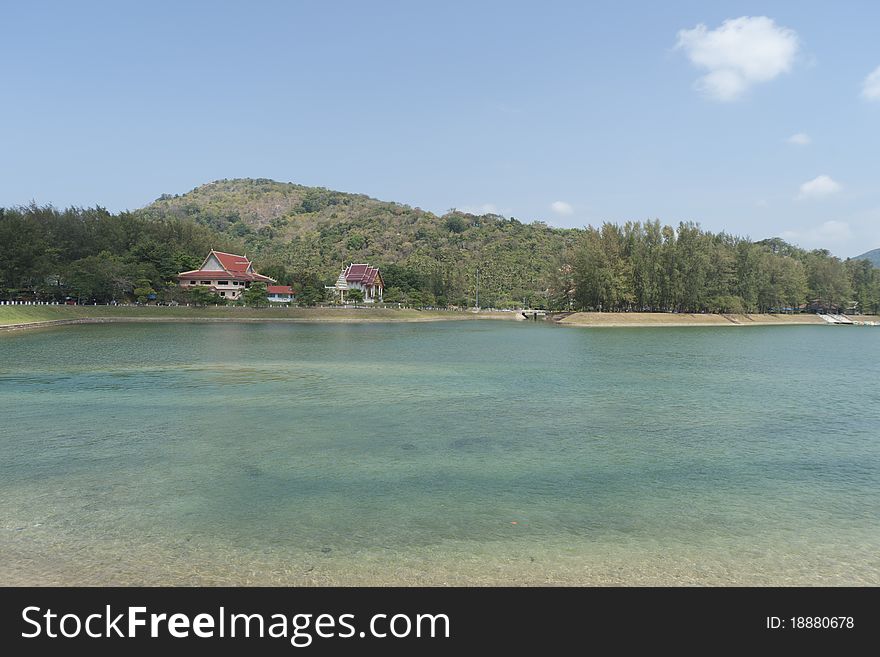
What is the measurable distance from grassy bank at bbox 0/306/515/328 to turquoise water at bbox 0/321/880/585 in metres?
37.0

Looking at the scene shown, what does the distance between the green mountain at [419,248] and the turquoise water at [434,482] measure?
2812 inches

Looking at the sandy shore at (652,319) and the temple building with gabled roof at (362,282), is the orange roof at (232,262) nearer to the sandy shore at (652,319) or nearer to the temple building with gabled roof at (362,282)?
the temple building with gabled roof at (362,282)

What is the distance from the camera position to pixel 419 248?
467 feet

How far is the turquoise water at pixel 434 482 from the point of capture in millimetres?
6273

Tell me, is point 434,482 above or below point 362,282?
below

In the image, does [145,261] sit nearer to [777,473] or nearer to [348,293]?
[348,293]

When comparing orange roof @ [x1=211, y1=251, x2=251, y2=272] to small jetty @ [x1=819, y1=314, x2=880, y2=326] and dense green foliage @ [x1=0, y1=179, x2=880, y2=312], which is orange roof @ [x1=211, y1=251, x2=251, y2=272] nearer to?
dense green foliage @ [x1=0, y1=179, x2=880, y2=312]

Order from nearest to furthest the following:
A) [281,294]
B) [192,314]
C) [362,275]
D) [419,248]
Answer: [192,314] < [281,294] < [362,275] < [419,248]

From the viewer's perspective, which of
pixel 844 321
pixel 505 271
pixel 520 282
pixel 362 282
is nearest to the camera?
pixel 844 321

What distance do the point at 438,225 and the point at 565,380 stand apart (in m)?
146

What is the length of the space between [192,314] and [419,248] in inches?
3177

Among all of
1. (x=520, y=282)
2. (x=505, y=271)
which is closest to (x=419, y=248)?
(x=505, y=271)

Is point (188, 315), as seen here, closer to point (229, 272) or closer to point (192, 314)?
point (192, 314)

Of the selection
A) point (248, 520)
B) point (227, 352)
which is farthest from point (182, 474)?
point (227, 352)
